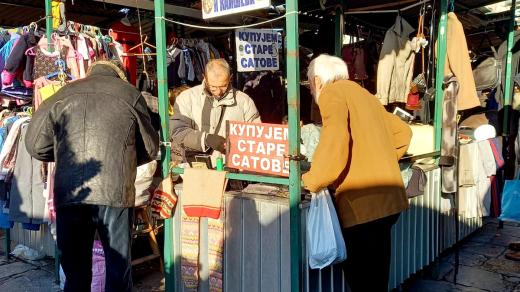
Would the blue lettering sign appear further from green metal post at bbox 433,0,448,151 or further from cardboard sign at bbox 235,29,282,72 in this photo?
green metal post at bbox 433,0,448,151

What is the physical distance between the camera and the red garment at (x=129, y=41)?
5604mm

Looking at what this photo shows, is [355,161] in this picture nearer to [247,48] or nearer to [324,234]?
[324,234]

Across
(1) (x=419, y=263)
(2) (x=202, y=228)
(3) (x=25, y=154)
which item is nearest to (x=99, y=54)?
(3) (x=25, y=154)

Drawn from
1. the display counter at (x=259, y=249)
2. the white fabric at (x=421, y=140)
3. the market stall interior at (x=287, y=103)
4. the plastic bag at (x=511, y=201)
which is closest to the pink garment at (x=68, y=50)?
the market stall interior at (x=287, y=103)

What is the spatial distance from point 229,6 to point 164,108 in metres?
0.96

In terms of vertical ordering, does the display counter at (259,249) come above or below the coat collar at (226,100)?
below

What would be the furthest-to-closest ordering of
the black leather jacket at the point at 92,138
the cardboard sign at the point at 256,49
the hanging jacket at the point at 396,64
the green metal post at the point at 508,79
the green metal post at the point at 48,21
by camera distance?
the green metal post at the point at 508,79 → the hanging jacket at the point at 396,64 → the cardboard sign at the point at 256,49 → the green metal post at the point at 48,21 → the black leather jacket at the point at 92,138

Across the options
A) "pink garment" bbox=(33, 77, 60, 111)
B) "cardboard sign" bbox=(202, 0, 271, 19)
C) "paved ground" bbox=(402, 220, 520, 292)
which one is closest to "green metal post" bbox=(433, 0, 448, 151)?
"paved ground" bbox=(402, 220, 520, 292)

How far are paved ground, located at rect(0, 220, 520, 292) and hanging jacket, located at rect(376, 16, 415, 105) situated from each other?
6.74ft

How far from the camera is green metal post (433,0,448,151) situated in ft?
15.1

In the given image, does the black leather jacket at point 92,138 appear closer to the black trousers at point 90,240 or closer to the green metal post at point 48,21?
the black trousers at point 90,240

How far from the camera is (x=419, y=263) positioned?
4.39 meters

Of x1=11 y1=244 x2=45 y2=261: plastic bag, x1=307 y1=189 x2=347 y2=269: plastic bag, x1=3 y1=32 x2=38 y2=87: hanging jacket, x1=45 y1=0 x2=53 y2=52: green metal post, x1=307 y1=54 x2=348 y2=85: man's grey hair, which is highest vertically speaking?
x1=45 y1=0 x2=53 y2=52: green metal post

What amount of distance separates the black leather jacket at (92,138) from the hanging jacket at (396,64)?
3.45 metres
